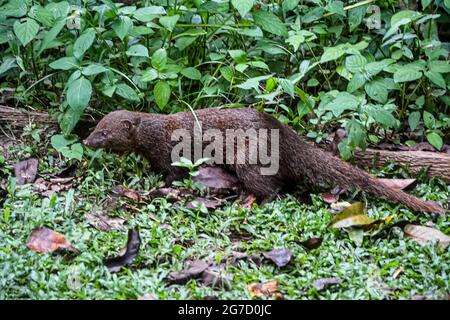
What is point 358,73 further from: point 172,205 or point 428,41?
point 172,205

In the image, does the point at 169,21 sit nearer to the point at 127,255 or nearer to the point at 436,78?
the point at 436,78

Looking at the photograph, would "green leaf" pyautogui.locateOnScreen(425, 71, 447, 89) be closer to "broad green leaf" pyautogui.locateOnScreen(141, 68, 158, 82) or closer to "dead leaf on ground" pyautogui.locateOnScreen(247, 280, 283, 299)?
"broad green leaf" pyautogui.locateOnScreen(141, 68, 158, 82)

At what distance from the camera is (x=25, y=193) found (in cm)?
515

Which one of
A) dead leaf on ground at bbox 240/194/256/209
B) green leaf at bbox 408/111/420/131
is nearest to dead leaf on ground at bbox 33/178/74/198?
dead leaf on ground at bbox 240/194/256/209

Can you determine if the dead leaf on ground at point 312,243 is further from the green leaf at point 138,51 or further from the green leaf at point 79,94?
the green leaf at point 138,51

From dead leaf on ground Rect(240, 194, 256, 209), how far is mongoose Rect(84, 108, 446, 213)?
0.16 ft

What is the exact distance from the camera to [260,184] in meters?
5.48

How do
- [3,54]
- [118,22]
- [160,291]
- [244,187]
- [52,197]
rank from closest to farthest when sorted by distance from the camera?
1. [160,291]
2. [52,197]
3. [244,187]
4. [118,22]
5. [3,54]

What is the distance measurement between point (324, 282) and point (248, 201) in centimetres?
154

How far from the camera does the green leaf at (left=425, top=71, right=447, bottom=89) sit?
598cm

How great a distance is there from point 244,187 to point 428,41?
229 cm

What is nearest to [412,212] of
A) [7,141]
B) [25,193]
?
[25,193]

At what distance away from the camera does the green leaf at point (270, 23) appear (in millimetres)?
6285

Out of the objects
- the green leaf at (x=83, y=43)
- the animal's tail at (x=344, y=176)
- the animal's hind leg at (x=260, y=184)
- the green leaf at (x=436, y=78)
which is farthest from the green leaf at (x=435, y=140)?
the green leaf at (x=83, y=43)
